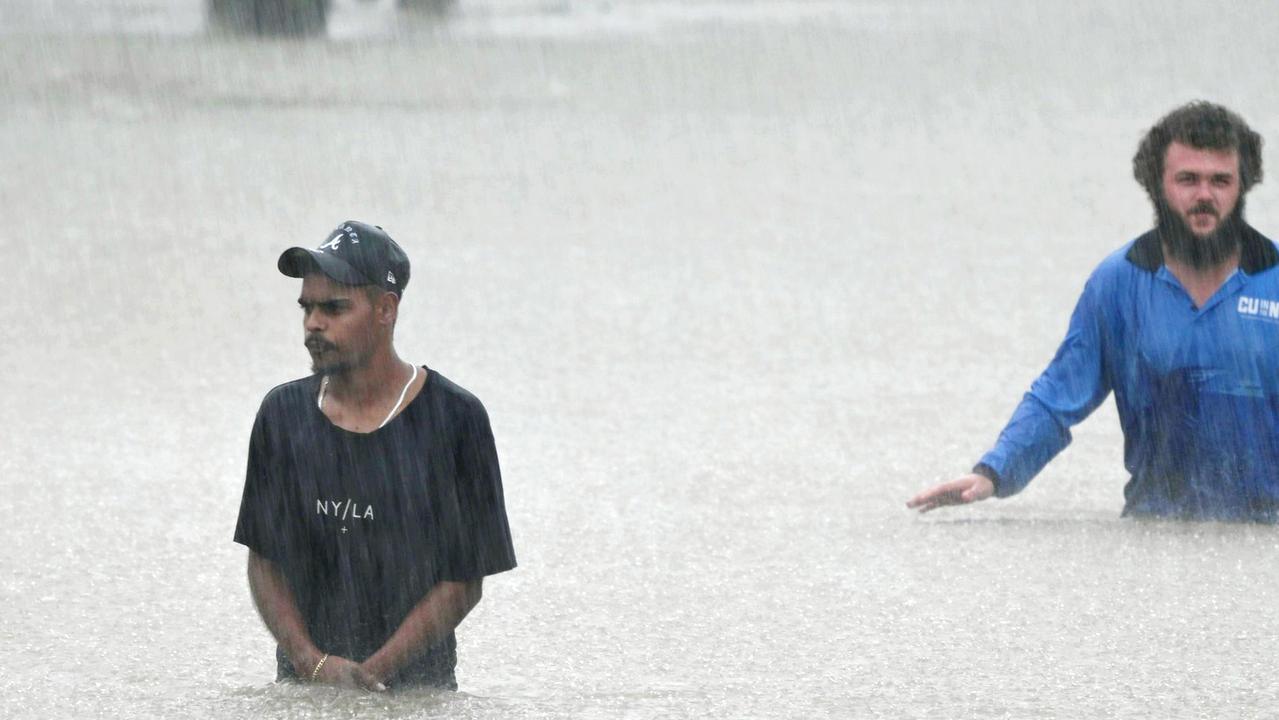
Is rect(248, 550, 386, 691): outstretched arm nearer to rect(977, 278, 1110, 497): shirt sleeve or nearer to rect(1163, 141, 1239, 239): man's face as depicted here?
rect(977, 278, 1110, 497): shirt sleeve

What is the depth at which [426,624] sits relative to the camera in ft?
13.6

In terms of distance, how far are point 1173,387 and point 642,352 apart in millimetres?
3092

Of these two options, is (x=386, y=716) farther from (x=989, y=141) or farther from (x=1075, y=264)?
(x=989, y=141)

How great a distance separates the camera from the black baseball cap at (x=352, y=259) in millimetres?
4121

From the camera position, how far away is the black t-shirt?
411 cm

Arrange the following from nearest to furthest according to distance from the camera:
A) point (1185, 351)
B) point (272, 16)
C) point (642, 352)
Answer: point (1185, 351), point (642, 352), point (272, 16)

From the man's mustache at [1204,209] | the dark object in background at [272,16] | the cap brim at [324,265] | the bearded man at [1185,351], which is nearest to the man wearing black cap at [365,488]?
the cap brim at [324,265]

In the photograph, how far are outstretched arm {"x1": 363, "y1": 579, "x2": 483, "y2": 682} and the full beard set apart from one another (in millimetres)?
2764

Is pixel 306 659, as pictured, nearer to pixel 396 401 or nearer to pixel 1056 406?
pixel 396 401

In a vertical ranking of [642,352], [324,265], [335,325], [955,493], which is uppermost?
[324,265]

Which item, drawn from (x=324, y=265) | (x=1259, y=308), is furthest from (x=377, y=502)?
(x=1259, y=308)

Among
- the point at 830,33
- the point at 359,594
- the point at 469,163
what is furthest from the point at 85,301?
the point at 830,33

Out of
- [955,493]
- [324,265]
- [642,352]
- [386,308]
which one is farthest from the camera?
[642,352]

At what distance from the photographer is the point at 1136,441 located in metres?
6.38
